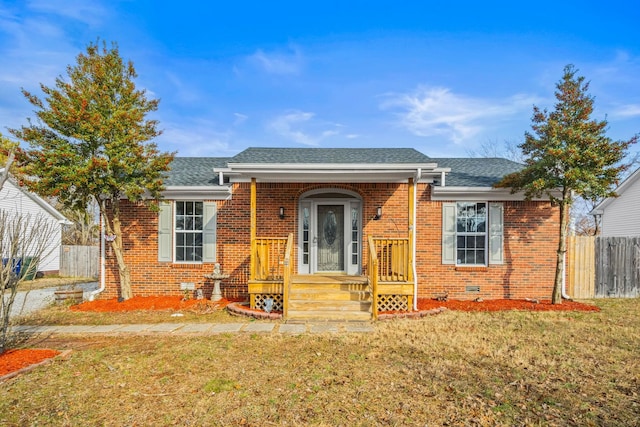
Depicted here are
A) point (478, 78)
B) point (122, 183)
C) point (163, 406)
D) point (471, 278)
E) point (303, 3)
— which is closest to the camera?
point (163, 406)

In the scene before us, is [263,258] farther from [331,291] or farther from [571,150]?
[571,150]

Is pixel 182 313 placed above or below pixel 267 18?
below

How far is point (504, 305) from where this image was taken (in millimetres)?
8758

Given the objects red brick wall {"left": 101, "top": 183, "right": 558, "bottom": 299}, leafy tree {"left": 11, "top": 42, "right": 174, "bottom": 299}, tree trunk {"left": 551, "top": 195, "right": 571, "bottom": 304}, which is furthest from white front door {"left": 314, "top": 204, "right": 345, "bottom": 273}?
tree trunk {"left": 551, "top": 195, "right": 571, "bottom": 304}

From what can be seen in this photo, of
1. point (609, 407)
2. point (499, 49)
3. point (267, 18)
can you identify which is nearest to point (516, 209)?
point (499, 49)

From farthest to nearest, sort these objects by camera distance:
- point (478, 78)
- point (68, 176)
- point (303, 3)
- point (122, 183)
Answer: point (478, 78) < point (303, 3) < point (122, 183) < point (68, 176)

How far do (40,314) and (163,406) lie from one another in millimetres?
6531

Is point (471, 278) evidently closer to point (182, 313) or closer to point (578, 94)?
point (578, 94)

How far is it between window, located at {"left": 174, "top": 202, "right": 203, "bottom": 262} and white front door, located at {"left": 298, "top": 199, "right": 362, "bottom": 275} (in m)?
2.79

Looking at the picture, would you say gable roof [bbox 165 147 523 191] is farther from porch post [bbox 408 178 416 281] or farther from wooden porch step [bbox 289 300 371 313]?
wooden porch step [bbox 289 300 371 313]

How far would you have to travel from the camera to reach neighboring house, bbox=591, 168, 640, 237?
53.5ft

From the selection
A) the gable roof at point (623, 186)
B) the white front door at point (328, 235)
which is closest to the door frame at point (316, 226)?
the white front door at point (328, 235)

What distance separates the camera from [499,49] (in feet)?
38.6

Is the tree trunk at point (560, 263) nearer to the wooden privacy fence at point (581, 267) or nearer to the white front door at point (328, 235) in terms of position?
the wooden privacy fence at point (581, 267)
